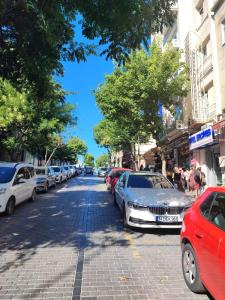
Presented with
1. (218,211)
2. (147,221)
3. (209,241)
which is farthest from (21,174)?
(209,241)

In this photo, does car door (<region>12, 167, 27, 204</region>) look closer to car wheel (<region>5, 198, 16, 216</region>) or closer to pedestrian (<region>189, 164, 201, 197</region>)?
car wheel (<region>5, 198, 16, 216</region>)

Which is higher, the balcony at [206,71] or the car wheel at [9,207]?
the balcony at [206,71]

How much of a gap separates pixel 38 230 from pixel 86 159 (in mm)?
138419

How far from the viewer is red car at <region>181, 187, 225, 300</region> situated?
11.0 ft

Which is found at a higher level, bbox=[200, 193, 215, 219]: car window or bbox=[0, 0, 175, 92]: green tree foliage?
bbox=[0, 0, 175, 92]: green tree foliage

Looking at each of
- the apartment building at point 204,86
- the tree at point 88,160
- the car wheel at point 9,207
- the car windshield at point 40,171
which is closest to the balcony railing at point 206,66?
the apartment building at point 204,86

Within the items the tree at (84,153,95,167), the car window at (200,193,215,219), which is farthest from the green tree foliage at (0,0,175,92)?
the tree at (84,153,95,167)

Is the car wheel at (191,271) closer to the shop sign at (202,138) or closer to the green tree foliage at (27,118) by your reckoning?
the shop sign at (202,138)

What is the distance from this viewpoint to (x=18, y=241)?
22.9ft

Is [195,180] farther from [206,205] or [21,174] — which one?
[206,205]

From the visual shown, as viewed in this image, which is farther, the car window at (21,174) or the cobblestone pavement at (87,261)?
the car window at (21,174)

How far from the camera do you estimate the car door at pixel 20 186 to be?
11211 mm

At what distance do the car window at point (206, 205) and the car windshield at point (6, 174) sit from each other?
826 cm

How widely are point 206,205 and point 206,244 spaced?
79 centimetres
